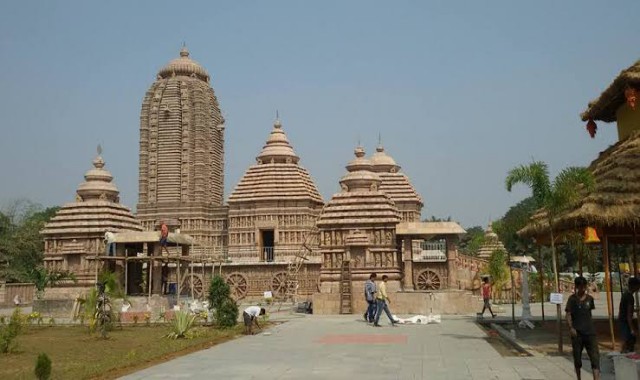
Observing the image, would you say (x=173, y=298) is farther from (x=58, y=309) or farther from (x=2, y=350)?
(x=2, y=350)

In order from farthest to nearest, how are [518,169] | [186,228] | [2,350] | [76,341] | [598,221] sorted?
1. [186,228]
2. [76,341]
3. [2,350]
4. [518,169]
5. [598,221]

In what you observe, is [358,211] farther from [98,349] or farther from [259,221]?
[98,349]

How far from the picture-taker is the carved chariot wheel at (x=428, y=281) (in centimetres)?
3778

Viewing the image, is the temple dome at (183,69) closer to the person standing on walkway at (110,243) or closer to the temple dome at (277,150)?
the temple dome at (277,150)

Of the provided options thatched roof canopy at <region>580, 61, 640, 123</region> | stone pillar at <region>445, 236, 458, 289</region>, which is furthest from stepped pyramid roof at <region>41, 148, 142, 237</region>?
thatched roof canopy at <region>580, 61, 640, 123</region>

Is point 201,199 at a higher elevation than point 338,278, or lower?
higher

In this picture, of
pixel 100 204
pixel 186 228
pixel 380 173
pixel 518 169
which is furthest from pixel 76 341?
pixel 380 173

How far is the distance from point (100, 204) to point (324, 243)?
14.9m

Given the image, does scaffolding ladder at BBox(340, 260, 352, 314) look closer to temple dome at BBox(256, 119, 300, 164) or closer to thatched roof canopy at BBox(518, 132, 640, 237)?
thatched roof canopy at BBox(518, 132, 640, 237)

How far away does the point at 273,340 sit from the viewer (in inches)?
703

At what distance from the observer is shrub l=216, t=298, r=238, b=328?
856 inches

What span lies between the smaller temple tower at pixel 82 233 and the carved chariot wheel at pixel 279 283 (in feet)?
34.8

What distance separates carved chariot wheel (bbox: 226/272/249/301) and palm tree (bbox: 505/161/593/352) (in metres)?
32.2

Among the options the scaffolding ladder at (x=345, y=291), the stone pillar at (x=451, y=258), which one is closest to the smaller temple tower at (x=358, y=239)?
the scaffolding ladder at (x=345, y=291)
